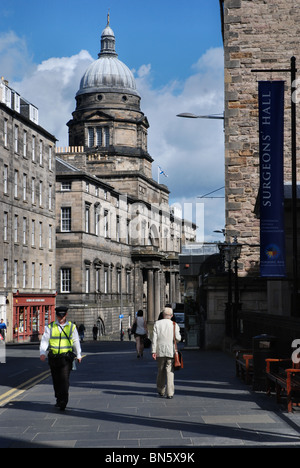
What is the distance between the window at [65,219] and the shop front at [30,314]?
8.54 m

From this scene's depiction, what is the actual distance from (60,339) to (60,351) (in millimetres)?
196

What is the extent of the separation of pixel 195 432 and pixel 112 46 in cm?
10085

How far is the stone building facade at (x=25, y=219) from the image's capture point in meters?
58.2

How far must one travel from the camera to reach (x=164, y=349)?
49.0 ft

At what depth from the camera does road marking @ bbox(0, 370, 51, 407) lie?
15062 mm

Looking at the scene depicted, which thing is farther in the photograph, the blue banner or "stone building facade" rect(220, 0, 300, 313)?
"stone building facade" rect(220, 0, 300, 313)

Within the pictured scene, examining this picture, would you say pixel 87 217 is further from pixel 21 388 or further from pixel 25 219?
pixel 21 388

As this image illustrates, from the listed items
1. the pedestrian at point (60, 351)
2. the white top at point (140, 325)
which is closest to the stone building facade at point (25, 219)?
the white top at point (140, 325)

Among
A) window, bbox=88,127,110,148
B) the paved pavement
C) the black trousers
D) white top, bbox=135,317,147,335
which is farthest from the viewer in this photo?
window, bbox=88,127,110,148

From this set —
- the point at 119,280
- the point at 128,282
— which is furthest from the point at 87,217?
the point at 128,282

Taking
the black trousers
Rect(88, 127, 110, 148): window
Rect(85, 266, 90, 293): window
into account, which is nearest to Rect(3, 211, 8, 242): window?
Rect(85, 266, 90, 293): window

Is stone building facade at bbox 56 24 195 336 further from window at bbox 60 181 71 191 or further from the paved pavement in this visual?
the paved pavement

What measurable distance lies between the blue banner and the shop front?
38938 mm
